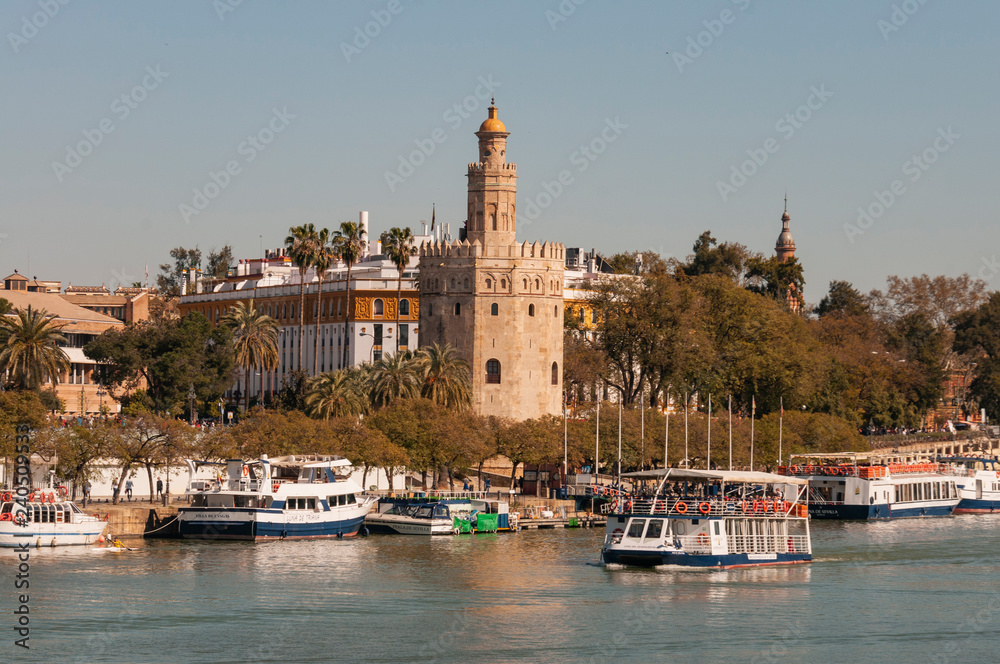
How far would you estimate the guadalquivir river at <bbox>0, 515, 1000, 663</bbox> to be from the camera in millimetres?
45594

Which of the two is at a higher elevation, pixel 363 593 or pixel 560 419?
pixel 560 419

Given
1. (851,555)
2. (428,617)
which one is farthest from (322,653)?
(851,555)

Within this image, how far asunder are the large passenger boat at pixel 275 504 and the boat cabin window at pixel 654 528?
1796 centimetres

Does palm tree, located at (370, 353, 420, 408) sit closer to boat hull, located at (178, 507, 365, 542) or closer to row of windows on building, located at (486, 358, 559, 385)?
row of windows on building, located at (486, 358, 559, 385)

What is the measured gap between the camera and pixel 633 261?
429 ft

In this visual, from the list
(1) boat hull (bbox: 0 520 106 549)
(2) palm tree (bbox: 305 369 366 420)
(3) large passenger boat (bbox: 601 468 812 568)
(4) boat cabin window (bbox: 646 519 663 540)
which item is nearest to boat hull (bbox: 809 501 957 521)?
(2) palm tree (bbox: 305 369 366 420)

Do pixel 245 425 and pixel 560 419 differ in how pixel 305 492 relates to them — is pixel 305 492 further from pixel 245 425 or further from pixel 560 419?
pixel 560 419

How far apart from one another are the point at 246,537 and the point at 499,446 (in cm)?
2251

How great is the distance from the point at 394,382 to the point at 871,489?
28353 mm

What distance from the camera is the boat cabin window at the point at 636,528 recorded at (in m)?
60.8

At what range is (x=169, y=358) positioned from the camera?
110 m

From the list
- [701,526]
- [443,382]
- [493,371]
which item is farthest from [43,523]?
[493,371]

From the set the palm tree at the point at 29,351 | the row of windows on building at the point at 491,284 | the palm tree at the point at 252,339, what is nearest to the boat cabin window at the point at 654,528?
the palm tree at the point at 29,351

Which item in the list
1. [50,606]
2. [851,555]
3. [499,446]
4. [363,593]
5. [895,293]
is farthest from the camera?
[895,293]
